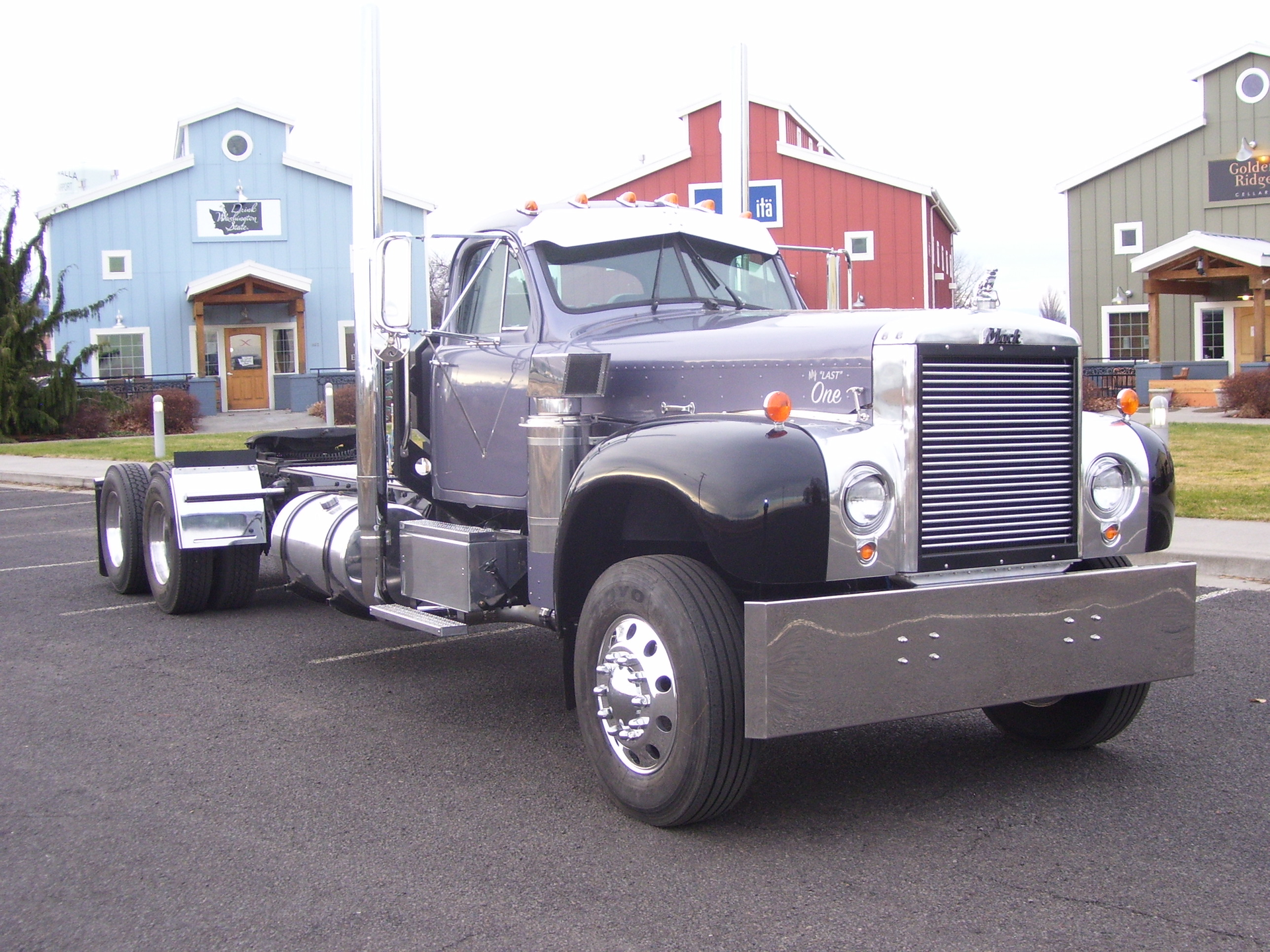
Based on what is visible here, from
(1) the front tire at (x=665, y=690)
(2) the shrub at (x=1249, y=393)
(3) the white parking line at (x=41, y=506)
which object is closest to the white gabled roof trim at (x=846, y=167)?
(2) the shrub at (x=1249, y=393)

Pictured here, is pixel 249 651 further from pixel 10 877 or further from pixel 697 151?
pixel 697 151

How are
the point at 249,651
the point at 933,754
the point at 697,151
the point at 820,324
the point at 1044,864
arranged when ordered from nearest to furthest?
the point at 1044,864 → the point at 820,324 → the point at 933,754 → the point at 249,651 → the point at 697,151

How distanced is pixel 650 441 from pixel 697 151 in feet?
94.1

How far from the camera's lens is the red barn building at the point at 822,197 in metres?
30.6

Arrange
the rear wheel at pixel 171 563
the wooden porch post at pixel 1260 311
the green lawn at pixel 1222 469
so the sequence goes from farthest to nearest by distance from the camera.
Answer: the wooden porch post at pixel 1260 311, the green lawn at pixel 1222 469, the rear wheel at pixel 171 563

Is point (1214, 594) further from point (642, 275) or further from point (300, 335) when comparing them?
point (300, 335)

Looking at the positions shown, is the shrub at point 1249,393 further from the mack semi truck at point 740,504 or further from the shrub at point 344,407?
the mack semi truck at point 740,504

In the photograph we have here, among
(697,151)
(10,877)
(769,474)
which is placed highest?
(697,151)

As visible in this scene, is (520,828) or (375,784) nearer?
(520,828)

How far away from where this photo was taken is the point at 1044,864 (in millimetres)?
3918

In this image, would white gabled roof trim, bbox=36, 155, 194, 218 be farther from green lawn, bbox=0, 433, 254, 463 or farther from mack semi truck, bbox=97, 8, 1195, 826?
mack semi truck, bbox=97, 8, 1195, 826

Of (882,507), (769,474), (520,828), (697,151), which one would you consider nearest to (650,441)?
(769,474)

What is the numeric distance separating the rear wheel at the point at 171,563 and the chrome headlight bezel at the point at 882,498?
5237 millimetres

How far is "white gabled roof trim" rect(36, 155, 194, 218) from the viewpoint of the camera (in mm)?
31891
